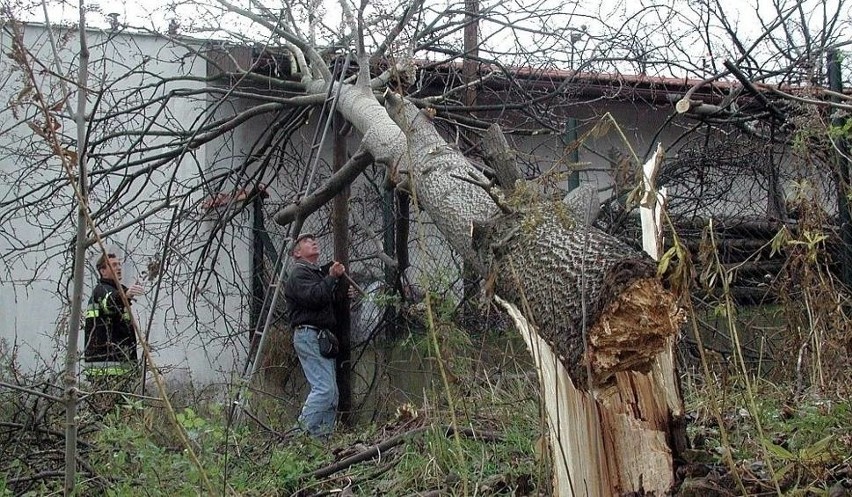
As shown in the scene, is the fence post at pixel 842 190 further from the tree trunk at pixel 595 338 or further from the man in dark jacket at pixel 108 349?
the man in dark jacket at pixel 108 349

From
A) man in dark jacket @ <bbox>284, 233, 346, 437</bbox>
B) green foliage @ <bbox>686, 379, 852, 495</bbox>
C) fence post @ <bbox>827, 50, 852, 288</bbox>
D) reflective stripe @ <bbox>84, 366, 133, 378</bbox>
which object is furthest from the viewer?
man in dark jacket @ <bbox>284, 233, 346, 437</bbox>

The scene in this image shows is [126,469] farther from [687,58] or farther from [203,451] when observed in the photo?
[687,58]

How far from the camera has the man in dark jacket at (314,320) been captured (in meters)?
6.64

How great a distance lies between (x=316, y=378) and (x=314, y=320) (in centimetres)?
44

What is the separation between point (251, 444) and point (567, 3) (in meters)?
3.58

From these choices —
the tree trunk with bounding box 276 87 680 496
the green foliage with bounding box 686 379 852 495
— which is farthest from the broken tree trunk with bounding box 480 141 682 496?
the green foliage with bounding box 686 379 852 495

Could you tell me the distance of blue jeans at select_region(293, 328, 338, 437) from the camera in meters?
6.51

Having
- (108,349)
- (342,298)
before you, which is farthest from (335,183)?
(108,349)

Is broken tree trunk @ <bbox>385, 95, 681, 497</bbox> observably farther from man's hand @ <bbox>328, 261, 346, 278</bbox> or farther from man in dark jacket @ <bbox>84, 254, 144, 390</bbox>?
man's hand @ <bbox>328, 261, 346, 278</bbox>

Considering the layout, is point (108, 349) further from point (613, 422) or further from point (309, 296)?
point (613, 422)

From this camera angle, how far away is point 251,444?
4734mm

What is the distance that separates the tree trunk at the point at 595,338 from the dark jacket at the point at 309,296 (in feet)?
11.9

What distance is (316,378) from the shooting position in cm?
668

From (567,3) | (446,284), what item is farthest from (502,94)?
(446,284)
